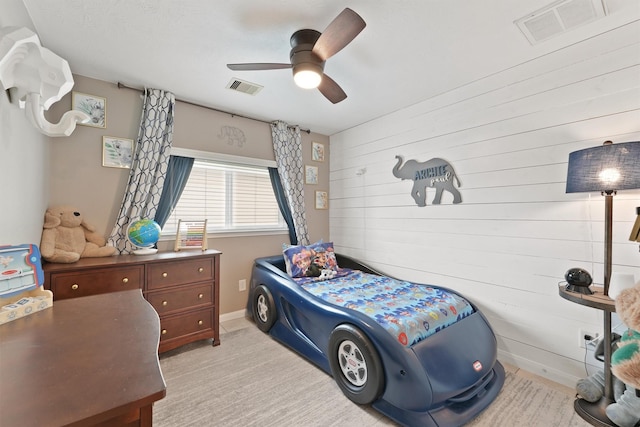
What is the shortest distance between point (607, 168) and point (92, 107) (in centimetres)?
384

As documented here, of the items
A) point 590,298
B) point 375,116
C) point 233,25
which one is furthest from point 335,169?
point 590,298

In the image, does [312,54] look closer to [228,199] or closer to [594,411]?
[228,199]

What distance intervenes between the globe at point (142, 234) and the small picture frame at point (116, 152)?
23.3 inches

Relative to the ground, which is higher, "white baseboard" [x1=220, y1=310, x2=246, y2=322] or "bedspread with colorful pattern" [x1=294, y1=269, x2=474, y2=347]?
"bedspread with colorful pattern" [x1=294, y1=269, x2=474, y2=347]

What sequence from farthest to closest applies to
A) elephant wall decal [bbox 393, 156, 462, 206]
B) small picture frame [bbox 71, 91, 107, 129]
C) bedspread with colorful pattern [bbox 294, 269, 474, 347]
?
elephant wall decal [bbox 393, 156, 462, 206]
small picture frame [bbox 71, 91, 107, 129]
bedspread with colorful pattern [bbox 294, 269, 474, 347]

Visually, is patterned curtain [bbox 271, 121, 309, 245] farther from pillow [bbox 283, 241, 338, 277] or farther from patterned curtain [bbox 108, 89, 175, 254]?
patterned curtain [bbox 108, 89, 175, 254]

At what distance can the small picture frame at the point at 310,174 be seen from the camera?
3785 mm

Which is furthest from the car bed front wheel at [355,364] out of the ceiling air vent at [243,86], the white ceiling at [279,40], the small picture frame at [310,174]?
the small picture frame at [310,174]

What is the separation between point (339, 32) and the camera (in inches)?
57.8

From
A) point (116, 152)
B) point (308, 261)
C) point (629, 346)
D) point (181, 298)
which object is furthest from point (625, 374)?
point (116, 152)

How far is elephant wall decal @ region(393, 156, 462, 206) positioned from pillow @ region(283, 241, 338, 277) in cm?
119

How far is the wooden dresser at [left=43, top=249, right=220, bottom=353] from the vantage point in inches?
72.9

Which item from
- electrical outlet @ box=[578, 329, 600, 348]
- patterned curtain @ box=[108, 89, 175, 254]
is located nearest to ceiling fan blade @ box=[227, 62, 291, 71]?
patterned curtain @ box=[108, 89, 175, 254]

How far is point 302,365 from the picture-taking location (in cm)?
218
